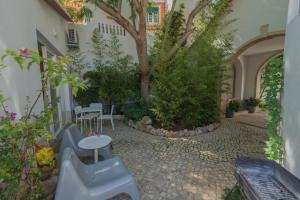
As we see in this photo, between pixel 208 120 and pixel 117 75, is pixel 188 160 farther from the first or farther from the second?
pixel 117 75

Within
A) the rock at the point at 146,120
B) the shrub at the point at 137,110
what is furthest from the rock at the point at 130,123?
the rock at the point at 146,120

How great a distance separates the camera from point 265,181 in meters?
1.61

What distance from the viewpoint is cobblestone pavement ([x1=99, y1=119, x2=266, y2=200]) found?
277 centimetres

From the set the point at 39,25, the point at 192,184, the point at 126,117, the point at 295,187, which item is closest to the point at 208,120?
the point at 126,117

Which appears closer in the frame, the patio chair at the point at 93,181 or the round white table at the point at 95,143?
the patio chair at the point at 93,181

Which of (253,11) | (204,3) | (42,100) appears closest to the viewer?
(42,100)

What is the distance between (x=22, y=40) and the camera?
9.04 feet

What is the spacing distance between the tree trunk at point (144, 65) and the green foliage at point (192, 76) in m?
0.69

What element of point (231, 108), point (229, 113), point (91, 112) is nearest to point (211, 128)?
point (229, 113)

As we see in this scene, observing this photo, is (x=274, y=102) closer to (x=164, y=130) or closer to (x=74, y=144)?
(x=164, y=130)

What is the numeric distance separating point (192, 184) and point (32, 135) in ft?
7.73

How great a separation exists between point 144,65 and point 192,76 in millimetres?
1893

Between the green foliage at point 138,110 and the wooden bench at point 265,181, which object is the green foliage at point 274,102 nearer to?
the wooden bench at point 265,181

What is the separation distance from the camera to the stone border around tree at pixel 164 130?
530 cm
